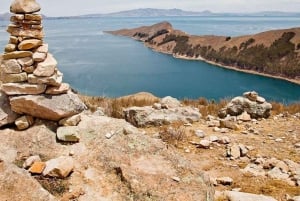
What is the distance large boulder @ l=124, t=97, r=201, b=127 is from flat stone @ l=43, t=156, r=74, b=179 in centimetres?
539

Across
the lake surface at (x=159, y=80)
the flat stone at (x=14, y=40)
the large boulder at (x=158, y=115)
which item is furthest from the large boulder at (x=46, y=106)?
the lake surface at (x=159, y=80)

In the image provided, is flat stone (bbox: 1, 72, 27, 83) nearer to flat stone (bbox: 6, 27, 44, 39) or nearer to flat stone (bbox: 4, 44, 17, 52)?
flat stone (bbox: 4, 44, 17, 52)

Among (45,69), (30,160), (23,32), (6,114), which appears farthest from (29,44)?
(30,160)

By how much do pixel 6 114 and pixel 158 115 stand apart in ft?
18.5

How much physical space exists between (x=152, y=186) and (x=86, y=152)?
1460mm

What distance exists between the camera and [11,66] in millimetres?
6977

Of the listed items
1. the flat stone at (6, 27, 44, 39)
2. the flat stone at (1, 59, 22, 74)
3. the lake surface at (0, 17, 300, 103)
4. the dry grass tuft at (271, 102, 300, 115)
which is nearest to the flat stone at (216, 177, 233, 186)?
the flat stone at (1, 59, 22, 74)

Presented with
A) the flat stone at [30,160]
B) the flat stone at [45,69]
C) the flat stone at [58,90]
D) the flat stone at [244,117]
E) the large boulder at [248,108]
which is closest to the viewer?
the flat stone at [30,160]

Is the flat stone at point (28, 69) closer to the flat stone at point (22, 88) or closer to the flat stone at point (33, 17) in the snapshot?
the flat stone at point (22, 88)

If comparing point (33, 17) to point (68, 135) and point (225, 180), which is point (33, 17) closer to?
point (68, 135)

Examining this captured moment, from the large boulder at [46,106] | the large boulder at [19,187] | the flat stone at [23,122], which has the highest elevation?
the large boulder at [46,106]

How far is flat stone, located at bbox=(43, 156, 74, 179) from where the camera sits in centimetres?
600

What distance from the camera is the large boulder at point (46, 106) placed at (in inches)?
271

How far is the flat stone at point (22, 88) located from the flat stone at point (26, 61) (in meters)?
0.36
